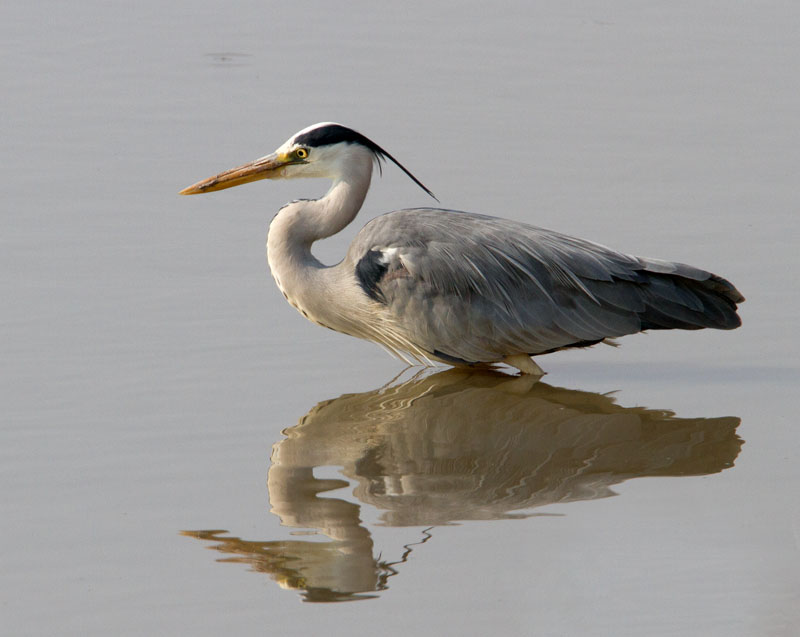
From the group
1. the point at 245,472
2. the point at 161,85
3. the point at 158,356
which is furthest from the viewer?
the point at 161,85

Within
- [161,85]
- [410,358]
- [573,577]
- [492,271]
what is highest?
[161,85]

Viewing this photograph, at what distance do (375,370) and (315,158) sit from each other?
1.27 m

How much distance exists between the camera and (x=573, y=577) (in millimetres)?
4984

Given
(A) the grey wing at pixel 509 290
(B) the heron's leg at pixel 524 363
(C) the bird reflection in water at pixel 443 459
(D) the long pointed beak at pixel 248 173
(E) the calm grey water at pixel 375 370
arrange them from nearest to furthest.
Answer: (E) the calm grey water at pixel 375 370 → (C) the bird reflection in water at pixel 443 459 → (A) the grey wing at pixel 509 290 → (B) the heron's leg at pixel 524 363 → (D) the long pointed beak at pixel 248 173

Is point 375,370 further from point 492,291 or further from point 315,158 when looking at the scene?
point 315,158

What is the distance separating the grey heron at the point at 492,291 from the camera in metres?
7.14

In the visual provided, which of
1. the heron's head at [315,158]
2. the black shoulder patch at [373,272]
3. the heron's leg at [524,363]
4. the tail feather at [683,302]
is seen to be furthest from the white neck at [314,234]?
the tail feather at [683,302]

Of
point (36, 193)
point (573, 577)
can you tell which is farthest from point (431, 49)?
point (573, 577)

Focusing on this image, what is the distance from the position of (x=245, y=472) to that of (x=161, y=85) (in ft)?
19.2

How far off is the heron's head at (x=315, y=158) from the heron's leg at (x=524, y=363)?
1.04m

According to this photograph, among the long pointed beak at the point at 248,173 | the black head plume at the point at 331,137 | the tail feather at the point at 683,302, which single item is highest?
the black head plume at the point at 331,137

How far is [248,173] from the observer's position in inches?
304

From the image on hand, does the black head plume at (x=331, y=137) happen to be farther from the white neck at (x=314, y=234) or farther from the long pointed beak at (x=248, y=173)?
the long pointed beak at (x=248, y=173)

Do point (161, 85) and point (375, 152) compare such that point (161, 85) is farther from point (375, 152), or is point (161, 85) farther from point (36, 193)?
point (375, 152)
